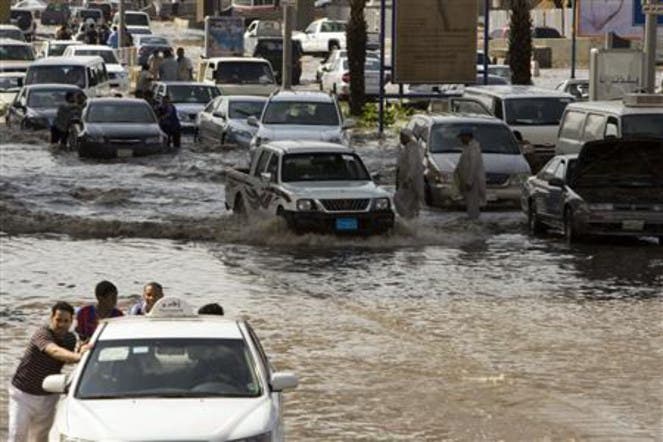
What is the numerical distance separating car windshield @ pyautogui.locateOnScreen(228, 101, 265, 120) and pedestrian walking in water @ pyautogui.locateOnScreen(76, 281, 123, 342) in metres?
29.1

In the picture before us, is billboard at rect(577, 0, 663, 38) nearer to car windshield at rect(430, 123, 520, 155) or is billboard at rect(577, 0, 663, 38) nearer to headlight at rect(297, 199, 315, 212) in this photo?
car windshield at rect(430, 123, 520, 155)

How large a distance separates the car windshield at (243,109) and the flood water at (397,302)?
658cm

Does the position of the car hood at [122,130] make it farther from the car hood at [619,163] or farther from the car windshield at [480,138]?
the car hood at [619,163]

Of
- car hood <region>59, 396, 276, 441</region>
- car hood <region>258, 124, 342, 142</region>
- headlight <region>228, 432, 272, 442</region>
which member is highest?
car hood <region>59, 396, 276, 441</region>

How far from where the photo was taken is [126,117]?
140ft

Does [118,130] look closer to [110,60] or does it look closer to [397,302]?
[397,302]

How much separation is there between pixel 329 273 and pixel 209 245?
3823 mm

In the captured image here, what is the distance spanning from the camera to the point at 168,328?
516 inches

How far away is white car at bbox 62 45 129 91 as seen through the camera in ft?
191

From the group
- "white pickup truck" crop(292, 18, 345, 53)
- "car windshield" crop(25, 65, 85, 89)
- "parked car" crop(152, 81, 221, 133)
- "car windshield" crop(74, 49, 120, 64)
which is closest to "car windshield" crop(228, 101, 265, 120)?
"parked car" crop(152, 81, 221, 133)

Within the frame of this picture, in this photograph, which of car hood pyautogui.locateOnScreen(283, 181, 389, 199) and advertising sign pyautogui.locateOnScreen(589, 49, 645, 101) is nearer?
car hood pyautogui.locateOnScreen(283, 181, 389, 199)

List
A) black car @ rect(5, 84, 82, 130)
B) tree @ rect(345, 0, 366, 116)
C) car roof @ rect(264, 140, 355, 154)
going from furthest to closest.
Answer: tree @ rect(345, 0, 366, 116) → black car @ rect(5, 84, 82, 130) → car roof @ rect(264, 140, 355, 154)

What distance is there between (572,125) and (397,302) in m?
11.0

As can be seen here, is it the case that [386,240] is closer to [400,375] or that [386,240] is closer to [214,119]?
[400,375]
